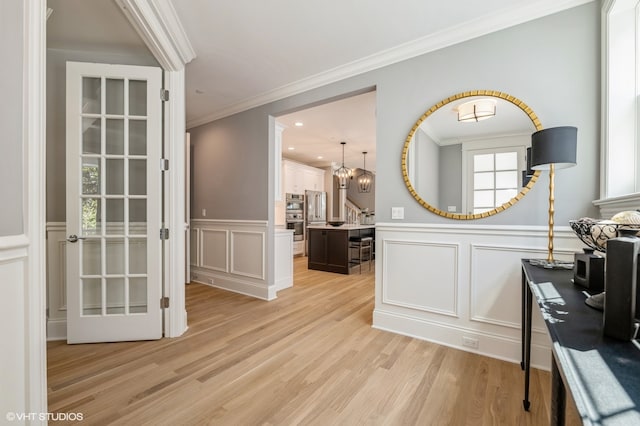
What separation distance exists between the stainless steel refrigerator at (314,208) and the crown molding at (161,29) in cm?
520

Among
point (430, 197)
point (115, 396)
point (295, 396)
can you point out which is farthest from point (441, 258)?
point (115, 396)

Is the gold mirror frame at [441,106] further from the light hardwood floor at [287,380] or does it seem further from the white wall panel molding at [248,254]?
the white wall panel molding at [248,254]

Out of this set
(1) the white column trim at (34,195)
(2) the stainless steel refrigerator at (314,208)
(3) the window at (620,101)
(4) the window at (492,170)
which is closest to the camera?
(1) the white column trim at (34,195)

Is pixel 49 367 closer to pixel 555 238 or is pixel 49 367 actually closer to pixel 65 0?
pixel 65 0

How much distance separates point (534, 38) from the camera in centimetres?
203

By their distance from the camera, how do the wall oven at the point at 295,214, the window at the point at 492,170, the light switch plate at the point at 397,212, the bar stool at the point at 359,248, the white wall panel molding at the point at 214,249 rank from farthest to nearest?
the wall oven at the point at 295,214 → the bar stool at the point at 359,248 → the white wall panel molding at the point at 214,249 → the light switch plate at the point at 397,212 → the window at the point at 492,170

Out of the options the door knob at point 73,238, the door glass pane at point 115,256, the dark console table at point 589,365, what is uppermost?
the door knob at point 73,238

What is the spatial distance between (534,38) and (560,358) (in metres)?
2.37

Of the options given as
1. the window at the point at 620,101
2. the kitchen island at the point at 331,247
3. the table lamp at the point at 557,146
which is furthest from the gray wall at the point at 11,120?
the kitchen island at the point at 331,247

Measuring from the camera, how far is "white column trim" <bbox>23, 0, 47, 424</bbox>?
41.5 inches

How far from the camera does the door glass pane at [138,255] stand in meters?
2.40

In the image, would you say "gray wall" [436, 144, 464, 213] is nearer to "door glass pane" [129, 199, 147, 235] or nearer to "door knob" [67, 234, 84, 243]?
"door glass pane" [129, 199, 147, 235]

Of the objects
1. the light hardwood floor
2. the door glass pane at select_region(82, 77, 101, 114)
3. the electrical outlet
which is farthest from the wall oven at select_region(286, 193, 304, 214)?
the electrical outlet

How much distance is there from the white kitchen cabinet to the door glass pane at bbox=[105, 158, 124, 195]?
4.51 metres
